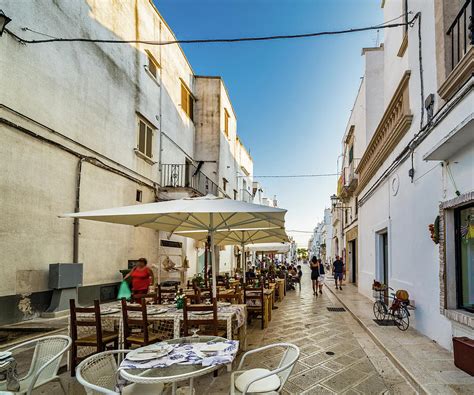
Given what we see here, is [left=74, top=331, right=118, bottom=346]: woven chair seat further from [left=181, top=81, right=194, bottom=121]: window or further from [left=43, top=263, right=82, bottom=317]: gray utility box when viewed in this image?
[left=181, top=81, right=194, bottom=121]: window

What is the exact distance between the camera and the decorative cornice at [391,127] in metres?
8.17

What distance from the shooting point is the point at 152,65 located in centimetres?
1462

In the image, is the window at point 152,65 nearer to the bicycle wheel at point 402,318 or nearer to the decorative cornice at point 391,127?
the decorative cornice at point 391,127

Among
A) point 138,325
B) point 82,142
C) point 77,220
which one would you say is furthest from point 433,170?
point 82,142

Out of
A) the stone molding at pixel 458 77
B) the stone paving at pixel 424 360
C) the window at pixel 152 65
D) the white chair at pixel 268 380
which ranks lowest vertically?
the stone paving at pixel 424 360

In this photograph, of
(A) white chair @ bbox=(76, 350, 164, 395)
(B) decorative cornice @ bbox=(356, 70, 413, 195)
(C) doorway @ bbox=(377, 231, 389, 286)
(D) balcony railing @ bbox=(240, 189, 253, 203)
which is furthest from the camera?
(D) balcony railing @ bbox=(240, 189, 253, 203)

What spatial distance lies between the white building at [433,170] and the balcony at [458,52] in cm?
2

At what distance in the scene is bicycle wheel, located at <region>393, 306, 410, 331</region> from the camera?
292 inches

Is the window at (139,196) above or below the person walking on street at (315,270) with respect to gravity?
above

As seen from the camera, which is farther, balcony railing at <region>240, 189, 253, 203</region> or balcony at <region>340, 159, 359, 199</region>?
balcony railing at <region>240, 189, 253, 203</region>

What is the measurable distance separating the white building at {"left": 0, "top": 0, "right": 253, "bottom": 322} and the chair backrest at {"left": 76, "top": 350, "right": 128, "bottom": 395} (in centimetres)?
509

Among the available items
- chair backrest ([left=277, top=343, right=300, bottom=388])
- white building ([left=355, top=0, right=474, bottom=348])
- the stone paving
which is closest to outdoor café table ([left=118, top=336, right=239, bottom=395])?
chair backrest ([left=277, top=343, right=300, bottom=388])

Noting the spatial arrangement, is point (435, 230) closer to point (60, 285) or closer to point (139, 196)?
point (60, 285)

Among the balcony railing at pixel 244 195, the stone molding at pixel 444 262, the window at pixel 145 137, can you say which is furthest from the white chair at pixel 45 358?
the balcony railing at pixel 244 195
